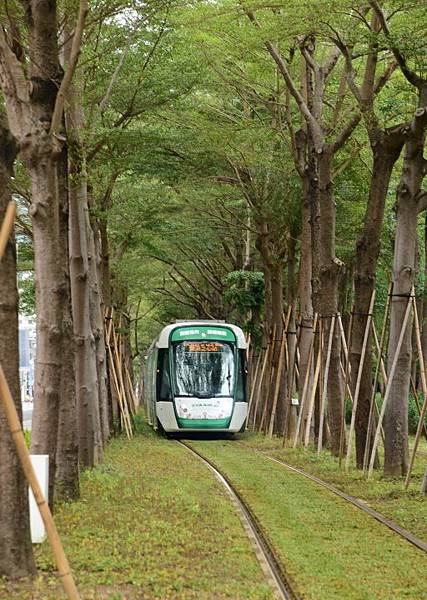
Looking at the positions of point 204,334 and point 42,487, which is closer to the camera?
point 42,487

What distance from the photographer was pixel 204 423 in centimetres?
2794

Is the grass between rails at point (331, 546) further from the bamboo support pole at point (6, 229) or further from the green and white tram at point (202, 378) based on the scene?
the green and white tram at point (202, 378)

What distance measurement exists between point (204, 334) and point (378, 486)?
1286 centimetres

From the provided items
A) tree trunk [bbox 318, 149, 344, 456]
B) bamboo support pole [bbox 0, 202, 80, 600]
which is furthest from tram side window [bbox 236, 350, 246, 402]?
→ bamboo support pole [bbox 0, 202, 80, 600]

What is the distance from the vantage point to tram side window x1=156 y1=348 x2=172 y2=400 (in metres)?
27.9

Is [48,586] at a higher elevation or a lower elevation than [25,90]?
lower

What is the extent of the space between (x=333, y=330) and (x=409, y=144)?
505cm

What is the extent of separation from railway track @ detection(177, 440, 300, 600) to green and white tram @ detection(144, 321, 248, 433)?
1218cm

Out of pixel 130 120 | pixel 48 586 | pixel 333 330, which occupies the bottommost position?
pixel 48 586

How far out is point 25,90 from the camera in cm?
930

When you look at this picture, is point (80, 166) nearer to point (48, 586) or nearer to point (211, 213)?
point (48, 586)

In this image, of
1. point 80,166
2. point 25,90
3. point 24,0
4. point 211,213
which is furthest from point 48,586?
point 211,213

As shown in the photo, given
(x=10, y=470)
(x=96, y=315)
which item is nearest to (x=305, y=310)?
(x=96, y=315)

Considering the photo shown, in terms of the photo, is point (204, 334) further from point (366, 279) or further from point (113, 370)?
point (366, 279)
